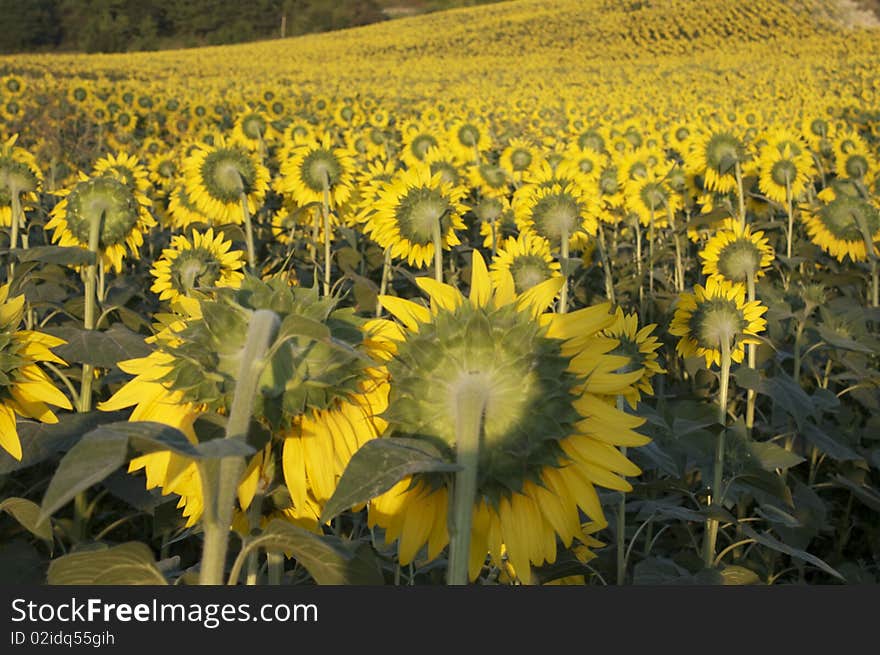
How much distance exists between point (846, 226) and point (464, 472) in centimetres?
412

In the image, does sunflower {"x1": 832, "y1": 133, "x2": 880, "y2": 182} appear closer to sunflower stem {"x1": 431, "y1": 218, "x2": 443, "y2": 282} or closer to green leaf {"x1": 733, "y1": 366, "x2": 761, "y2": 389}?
green leaf {"x1": 733, "y1": 366, "x2": 761, "y2": 389}

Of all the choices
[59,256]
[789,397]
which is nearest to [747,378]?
[789,397]

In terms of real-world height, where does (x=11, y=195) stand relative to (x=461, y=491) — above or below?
above

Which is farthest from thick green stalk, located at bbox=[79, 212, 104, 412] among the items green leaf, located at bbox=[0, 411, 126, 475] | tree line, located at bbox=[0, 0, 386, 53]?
tree line, located at bbox=[0, 0, 386, 53]

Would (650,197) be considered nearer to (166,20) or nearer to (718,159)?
(718,159)

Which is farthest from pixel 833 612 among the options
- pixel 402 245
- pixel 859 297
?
pixel 859 297

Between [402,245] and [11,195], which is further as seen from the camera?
[11,195]

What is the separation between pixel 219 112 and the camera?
12891 mm

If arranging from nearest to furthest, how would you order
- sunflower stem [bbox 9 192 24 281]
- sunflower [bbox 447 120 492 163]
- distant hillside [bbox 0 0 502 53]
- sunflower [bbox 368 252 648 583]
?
sunflower [bbox 368 252 648 583]
sunflower stem [bbox 9 192 24 281]
sunflower [bbox 447 120 492 163]
distant hillside [bbox 0 0 502 53]

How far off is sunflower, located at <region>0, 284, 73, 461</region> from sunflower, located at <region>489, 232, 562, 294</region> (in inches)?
87.4

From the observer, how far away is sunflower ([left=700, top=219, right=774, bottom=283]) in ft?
9.85

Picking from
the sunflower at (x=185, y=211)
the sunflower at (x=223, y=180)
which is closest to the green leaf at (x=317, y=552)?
the sunflower at (x=223, y=180)

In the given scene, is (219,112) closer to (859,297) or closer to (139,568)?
(859,297)

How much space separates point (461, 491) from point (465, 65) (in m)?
29.8
